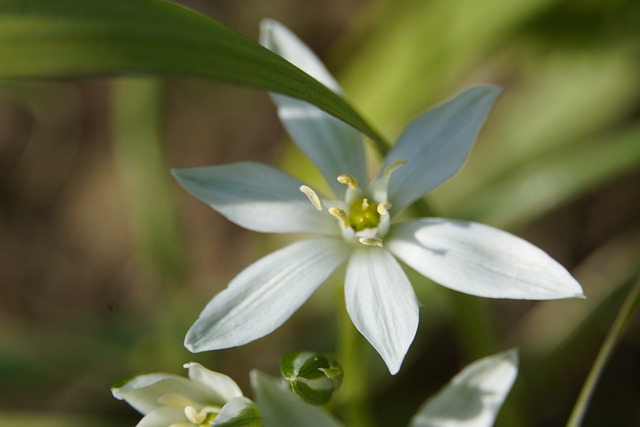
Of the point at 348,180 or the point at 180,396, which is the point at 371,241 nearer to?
the point at 348,180

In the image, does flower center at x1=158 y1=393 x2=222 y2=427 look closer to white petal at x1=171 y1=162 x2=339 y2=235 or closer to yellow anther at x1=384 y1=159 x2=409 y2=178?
white petal at x1=171 y1=162 x2=339 y2=235

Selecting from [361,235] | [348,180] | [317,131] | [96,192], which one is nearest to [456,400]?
[361,235]

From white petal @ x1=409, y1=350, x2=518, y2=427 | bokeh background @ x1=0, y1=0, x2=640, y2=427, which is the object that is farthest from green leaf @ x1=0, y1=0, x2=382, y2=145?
bokeh background @ x1=0, y1=0, x2=640, y2=427

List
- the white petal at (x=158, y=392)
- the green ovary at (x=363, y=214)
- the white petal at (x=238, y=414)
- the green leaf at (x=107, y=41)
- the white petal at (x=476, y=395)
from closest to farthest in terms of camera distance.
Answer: the green leaf at (x=107, y=41)
the white petal at (x=238, y=414)
the white petal at (x=158, y=392)
the white petal at (x=476, y=395)
the green ovary at (x=363, y=214)

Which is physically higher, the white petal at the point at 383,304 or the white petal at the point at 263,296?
the white petal at the point at 263,296

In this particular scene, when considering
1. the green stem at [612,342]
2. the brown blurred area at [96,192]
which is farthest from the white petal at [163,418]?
the brown blurred area at [96,192]

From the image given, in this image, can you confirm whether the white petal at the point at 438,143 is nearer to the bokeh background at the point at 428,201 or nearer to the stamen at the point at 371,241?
the stamen at the point at 371,241
